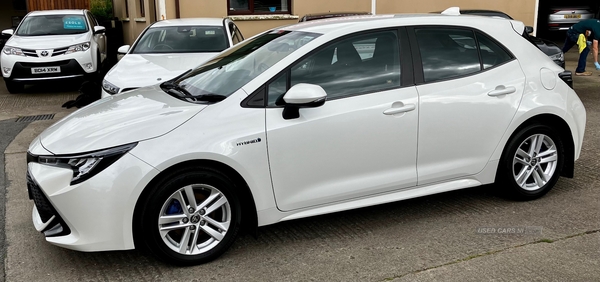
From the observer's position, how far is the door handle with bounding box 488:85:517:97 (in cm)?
440

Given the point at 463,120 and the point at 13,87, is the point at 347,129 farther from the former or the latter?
the point at 13,87

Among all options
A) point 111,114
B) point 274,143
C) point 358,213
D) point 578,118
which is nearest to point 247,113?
point 274,143

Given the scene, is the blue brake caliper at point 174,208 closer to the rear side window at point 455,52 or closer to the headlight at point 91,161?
the headlight at point 91,161

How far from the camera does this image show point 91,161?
347 cm

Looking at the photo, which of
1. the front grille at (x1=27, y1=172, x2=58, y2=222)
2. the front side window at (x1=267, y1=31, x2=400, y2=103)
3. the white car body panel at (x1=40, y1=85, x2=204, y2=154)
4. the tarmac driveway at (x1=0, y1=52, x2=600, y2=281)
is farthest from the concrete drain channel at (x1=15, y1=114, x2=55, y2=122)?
the front side window at (x1=267, y1=31, x2=400, y2=103)

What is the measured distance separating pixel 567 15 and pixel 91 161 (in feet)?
60.0

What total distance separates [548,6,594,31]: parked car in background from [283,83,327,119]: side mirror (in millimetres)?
17069

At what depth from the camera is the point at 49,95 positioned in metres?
11.0

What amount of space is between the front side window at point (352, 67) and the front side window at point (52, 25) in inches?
356

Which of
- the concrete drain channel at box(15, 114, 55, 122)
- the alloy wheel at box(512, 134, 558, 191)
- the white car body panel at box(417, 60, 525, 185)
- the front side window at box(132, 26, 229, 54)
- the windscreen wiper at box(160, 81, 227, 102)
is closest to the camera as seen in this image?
the windscreen wiper at box(160, 81, 227, 102)

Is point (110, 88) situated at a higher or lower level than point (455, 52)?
lower

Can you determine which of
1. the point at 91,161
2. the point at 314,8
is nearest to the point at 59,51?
the point at 314,8

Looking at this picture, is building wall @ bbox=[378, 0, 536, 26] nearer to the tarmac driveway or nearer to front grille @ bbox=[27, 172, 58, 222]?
the tarmac driveway

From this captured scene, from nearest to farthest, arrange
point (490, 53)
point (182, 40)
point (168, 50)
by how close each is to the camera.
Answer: point (490, 53), point (168, 50), point (182, 40)
